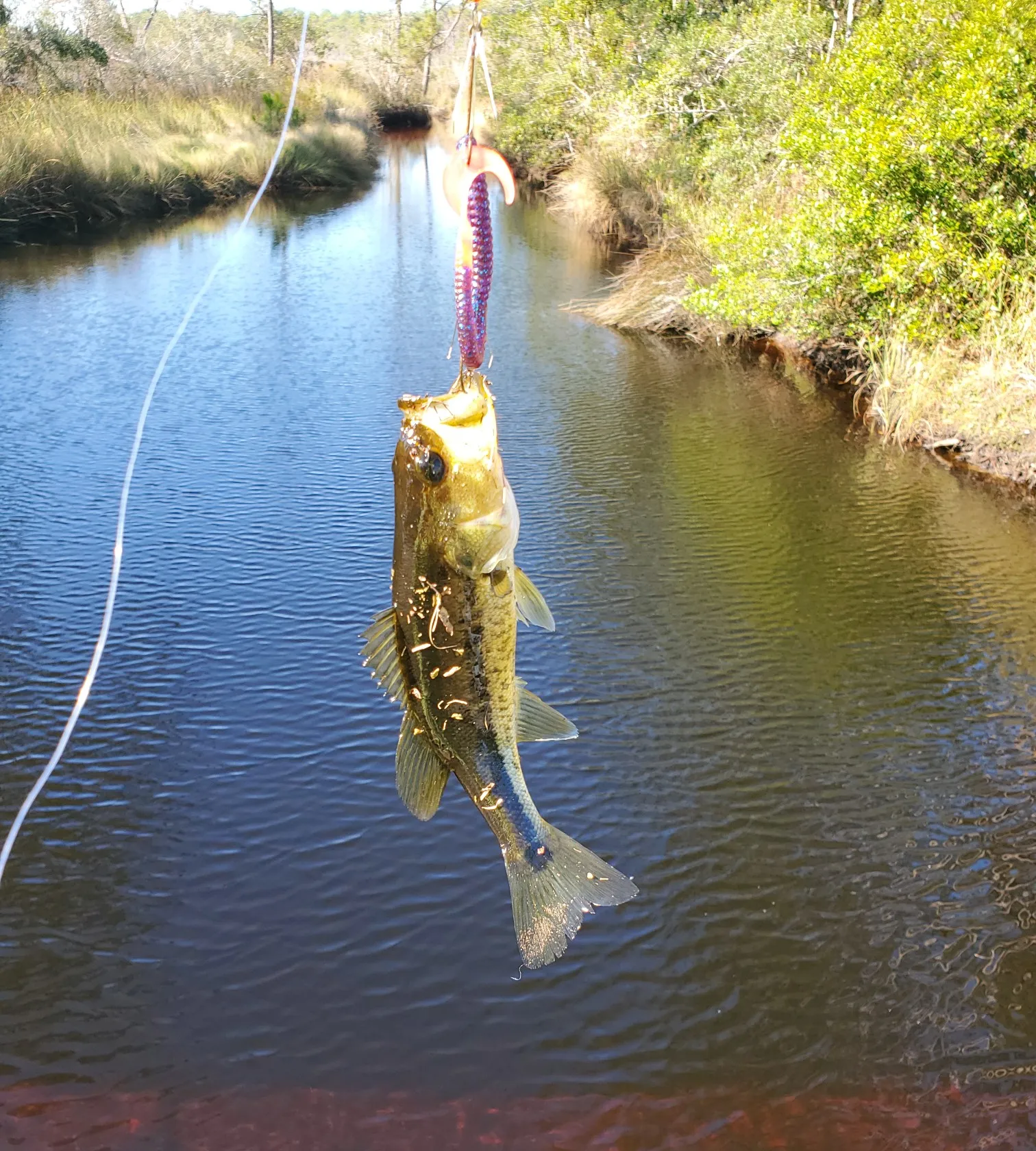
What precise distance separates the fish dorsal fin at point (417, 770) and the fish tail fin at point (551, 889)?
0.29 meters

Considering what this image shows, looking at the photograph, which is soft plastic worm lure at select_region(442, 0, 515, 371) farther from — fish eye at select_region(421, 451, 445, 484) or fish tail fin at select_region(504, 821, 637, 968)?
fish tail fin at select_region(504, 821, 637, 968)

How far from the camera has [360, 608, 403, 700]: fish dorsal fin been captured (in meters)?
2.61

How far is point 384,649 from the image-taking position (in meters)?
2.63

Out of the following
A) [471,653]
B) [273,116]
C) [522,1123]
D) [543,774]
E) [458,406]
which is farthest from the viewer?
[273,116]

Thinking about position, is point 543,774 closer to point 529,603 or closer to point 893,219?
point 529,603

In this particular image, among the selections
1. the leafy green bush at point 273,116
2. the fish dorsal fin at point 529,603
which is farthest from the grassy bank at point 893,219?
the leafy green bush at point 273,116

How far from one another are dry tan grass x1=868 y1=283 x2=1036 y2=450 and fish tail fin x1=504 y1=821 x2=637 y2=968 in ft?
30.0

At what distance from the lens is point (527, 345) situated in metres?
15.1

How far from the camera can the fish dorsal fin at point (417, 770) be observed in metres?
2.68

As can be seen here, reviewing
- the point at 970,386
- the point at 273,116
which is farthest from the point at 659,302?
the point at 273,116

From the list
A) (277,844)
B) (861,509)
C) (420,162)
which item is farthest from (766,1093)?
(420,162)

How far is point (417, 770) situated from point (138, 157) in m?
25.7

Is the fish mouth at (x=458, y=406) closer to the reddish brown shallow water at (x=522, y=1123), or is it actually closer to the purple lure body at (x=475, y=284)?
the purple lure body at (x=475, y=284)

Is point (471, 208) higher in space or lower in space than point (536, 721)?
higher
